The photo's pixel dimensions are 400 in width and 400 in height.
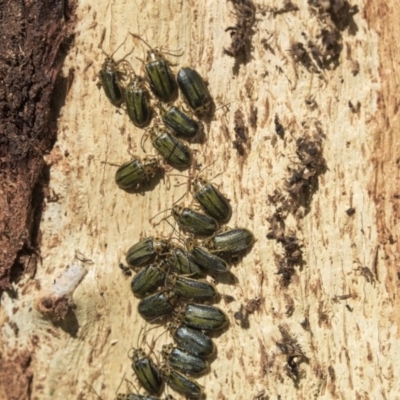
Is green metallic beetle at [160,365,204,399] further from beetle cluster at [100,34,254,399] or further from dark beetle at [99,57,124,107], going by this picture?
dark beetle at [99,57,124,107]

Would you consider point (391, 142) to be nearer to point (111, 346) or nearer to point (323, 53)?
point (323, 53)

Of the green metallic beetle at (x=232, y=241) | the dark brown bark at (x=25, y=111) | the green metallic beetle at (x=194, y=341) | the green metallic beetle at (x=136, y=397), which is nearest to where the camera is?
the dark brown bark at (x=25, y=111)

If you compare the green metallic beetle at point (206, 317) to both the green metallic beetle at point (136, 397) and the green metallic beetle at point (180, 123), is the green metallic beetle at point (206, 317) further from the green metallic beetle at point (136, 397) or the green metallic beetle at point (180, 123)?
the green metallic beetle at point (180, 123)

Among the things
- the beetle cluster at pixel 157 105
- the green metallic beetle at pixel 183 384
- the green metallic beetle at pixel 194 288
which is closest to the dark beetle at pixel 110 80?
the beetle cluster at pixel 157 105

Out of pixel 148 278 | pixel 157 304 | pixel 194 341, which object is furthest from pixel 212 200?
pixel 194 341

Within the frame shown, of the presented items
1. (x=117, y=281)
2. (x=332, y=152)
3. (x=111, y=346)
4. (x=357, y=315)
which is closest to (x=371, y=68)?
(x=332, y=152)
